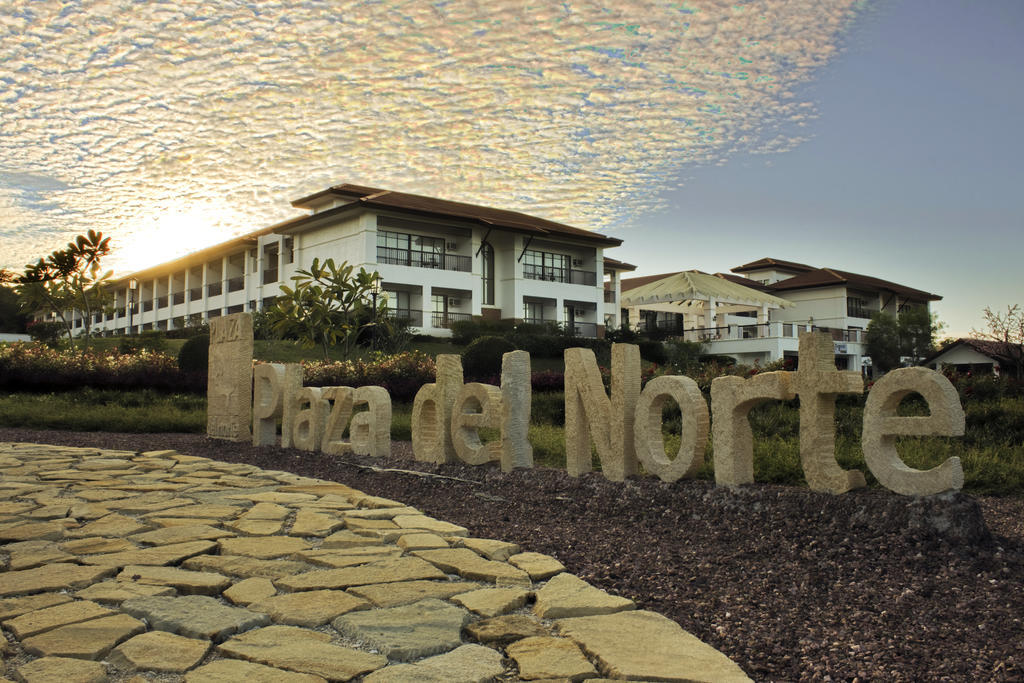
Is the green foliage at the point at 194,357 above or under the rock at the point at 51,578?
above

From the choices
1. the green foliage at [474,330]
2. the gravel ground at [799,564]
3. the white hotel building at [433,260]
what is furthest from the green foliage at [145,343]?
the gravel ground at [799,564]

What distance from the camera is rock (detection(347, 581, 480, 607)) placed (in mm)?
3428

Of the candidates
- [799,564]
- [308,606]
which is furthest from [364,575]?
[799,564]

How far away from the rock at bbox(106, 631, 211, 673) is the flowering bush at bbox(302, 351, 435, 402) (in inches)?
523

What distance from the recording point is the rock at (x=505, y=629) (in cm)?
304

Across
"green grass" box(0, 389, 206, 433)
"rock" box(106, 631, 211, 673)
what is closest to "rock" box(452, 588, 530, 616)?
"rock" box(106, 631, 211, 673)

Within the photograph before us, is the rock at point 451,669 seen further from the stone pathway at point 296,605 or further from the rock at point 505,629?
the rock at point 505,629

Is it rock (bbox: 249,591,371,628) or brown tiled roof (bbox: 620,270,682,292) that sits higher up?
brown tiled roof (bbox: 620,270,682,292)

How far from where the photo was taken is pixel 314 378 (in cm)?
1697

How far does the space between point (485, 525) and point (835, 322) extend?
4392cm

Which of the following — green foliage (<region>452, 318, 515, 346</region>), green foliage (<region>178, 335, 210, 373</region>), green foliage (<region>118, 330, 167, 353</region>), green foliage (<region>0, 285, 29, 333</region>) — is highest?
green foliage (<region>0, 285, 29, 333</region>)

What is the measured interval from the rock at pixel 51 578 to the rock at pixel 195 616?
469 mm

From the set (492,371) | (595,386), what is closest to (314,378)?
(492,371)

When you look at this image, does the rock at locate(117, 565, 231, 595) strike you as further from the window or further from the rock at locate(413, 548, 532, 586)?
the window
